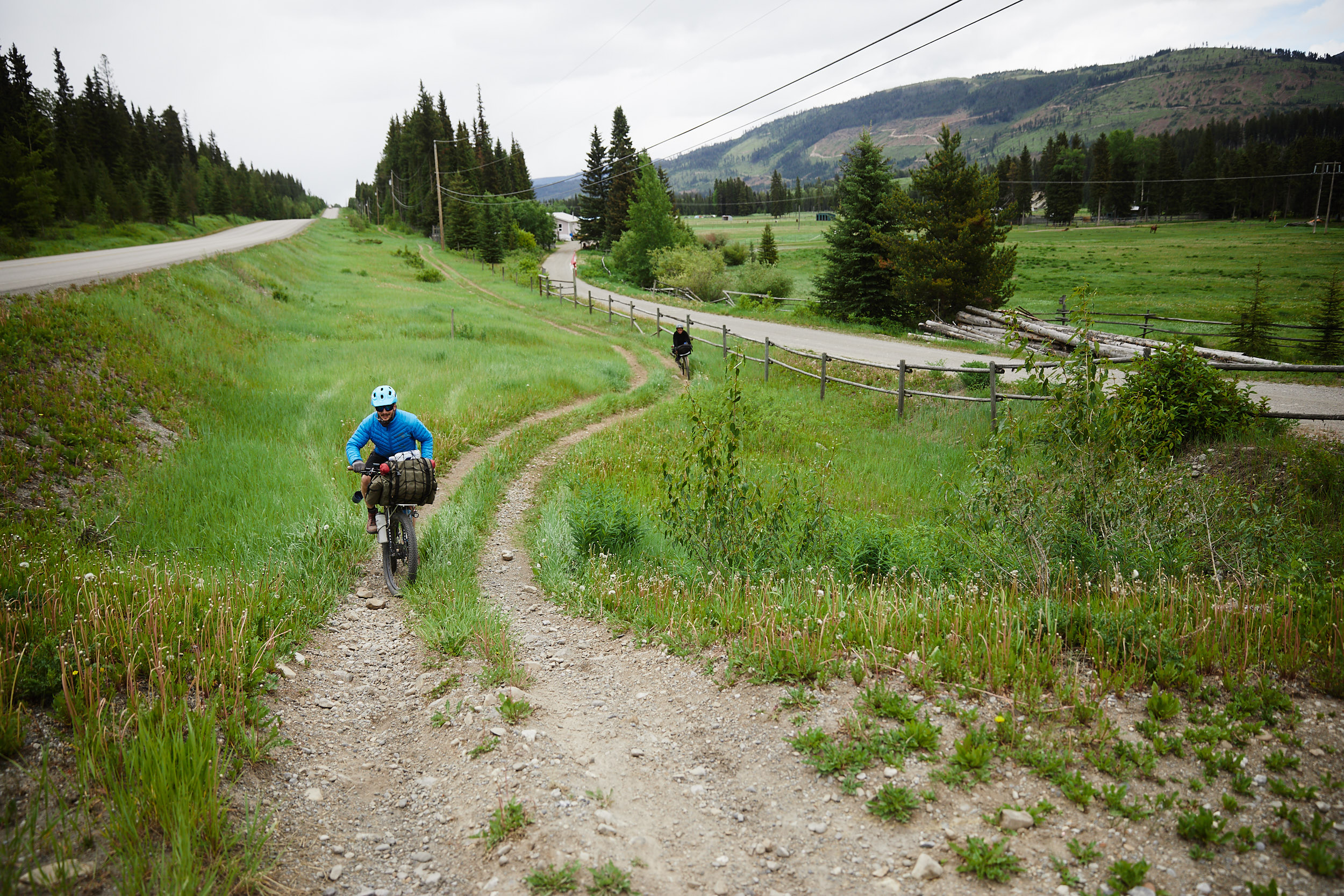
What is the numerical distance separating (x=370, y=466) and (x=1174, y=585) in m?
7.34

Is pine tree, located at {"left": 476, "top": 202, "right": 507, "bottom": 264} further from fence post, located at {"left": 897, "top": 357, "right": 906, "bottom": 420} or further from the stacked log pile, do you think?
fence post, located at {"left": 897, "top": 357, "right": 906, "bottom": 420}

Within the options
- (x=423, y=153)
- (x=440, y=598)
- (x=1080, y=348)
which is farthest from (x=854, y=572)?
(x=423, y=153)

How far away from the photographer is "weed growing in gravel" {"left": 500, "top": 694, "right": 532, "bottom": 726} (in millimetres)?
4422

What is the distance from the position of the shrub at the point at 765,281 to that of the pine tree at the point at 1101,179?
91765mm

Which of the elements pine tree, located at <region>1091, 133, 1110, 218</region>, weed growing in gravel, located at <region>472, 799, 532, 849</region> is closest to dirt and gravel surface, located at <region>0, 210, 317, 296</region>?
weed growing in gravel, located at <region>472, 799, 532, 849</region>

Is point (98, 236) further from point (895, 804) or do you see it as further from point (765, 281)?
point (895, 804)

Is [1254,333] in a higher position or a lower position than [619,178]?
lower

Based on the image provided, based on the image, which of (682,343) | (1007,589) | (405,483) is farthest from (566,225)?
(1007,589)

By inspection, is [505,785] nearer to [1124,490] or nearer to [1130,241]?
[1124,490]

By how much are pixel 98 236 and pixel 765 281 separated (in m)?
45.2

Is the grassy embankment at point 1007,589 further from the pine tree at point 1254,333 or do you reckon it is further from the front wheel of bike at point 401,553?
the pine tree at point 1254,333

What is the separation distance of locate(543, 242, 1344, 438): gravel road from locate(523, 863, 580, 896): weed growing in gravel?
13.5 m

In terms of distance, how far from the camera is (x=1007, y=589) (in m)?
6.08

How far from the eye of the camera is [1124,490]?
6.61 m
